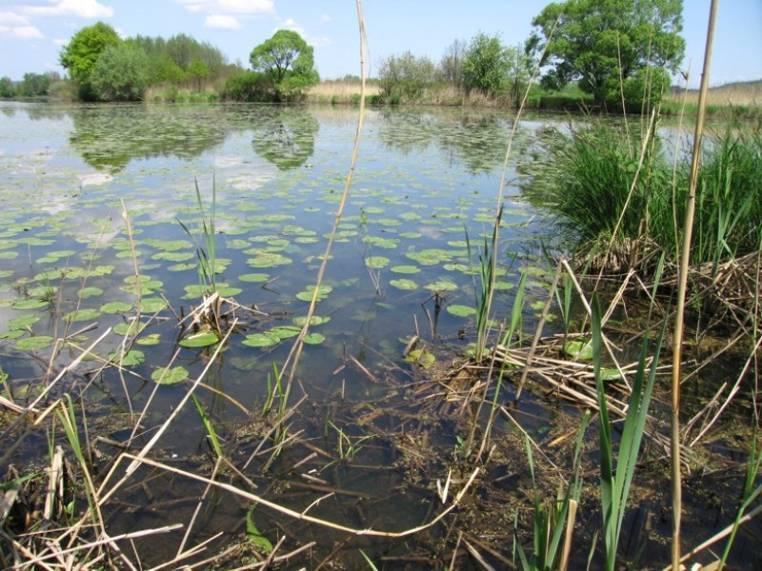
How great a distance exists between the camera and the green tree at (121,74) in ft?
115

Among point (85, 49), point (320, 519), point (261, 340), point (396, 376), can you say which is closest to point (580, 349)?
point (396, 376)

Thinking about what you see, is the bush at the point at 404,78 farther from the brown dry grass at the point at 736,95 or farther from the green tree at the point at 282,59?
the brown dry grass at the point at 736,95

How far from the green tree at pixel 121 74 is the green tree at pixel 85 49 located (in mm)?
5484

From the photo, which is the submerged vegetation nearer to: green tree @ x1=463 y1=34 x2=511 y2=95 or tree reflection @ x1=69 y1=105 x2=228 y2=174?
tree reflection @ x1=69 y1=105 x2=228 y2=174

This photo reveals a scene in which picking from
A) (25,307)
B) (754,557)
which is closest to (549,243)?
(754,557)

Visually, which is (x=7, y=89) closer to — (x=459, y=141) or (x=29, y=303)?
(x=459, y=141)

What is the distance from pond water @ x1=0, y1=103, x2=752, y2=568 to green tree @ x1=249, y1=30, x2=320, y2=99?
33115 millimetres

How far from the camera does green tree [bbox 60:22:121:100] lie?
4131 centimetres

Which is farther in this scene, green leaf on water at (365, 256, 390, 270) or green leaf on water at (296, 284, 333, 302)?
green leaf on water at (365, 256, 390, 270)

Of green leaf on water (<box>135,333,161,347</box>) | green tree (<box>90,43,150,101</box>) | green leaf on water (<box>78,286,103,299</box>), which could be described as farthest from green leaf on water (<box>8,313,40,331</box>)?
green tree (<box>90,43,150,101</box>)

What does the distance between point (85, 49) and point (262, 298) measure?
160 feet

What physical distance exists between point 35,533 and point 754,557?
7.21 ft

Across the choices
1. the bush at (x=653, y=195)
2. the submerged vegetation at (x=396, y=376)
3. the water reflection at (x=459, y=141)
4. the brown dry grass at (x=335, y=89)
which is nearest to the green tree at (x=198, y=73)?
the brown dry grass at (x=335, y=89)

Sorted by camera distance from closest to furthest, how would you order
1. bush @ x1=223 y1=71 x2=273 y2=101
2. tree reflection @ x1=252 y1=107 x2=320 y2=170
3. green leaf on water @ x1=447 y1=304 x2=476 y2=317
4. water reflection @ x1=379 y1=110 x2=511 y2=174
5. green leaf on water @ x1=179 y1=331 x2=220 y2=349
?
green leaf on water @ x1=179 y1=331 x2=220 y2=349 < green leaf on water @ x1=447 y1=304 x2=476 y2=317 < tree reflection @ x1=252 y1=107 x2=320 y2=170 < water reflection @ x1=379 y1=110 x2=511 y2=174 < bush @ x1=223 y1=71 x2=273 y2=101
